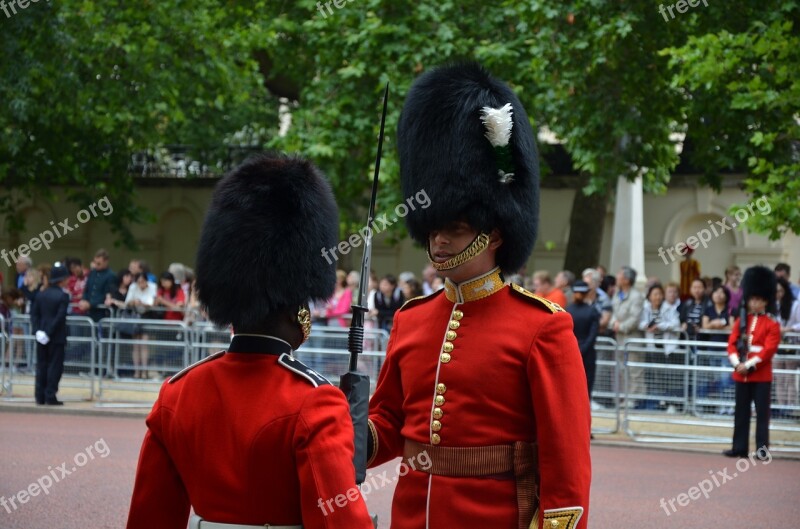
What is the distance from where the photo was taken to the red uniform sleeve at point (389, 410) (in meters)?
4.28

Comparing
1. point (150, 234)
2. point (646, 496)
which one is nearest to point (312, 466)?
point (646, 496)

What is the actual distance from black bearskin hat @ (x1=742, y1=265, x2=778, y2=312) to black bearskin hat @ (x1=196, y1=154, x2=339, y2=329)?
8690 millimetres

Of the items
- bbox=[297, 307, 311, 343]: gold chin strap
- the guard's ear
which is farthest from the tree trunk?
bbox=[297, 307, 311, 343]: gold chin strap

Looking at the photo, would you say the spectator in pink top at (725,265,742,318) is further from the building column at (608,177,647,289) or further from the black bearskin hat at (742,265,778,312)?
the building column at (608,177,647,289)

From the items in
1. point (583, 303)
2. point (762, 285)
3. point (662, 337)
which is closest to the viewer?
point (762, 285)

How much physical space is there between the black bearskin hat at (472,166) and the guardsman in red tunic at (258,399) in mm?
458

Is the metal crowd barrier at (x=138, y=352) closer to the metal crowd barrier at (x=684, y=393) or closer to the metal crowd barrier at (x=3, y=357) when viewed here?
the metal crowd barrier at (x=3, y=357)

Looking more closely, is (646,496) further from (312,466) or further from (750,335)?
(312,466)

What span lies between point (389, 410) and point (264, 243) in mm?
911

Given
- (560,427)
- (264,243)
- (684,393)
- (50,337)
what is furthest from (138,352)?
(560,427)

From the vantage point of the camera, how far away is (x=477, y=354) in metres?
4.08

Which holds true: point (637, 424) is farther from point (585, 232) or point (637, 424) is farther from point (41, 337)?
point (585, 232)

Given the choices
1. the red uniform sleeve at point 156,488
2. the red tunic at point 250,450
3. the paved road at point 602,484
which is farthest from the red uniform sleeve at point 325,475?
the paved road at point 602,484

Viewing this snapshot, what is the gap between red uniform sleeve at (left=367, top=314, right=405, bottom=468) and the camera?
4.28 m
